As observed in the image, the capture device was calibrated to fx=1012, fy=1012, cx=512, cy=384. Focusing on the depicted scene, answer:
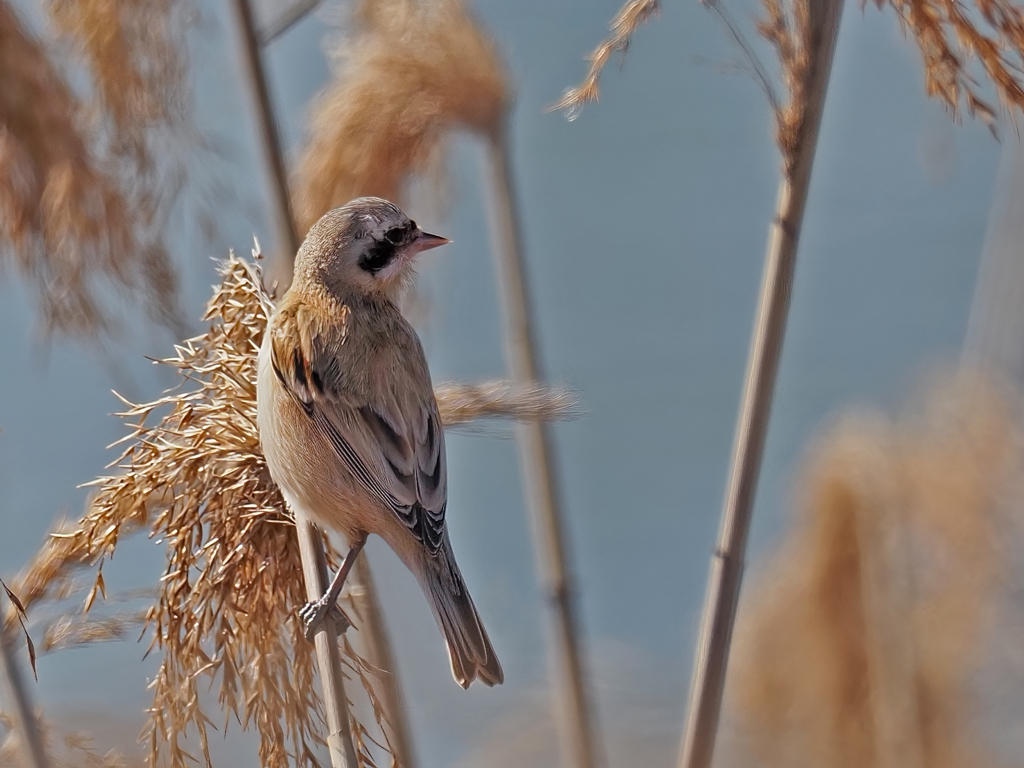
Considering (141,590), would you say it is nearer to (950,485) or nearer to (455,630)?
(455,630)

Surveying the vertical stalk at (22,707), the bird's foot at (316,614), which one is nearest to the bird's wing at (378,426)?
the bird's foot at (316,614)

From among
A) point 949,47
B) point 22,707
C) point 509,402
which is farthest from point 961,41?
point 22,707

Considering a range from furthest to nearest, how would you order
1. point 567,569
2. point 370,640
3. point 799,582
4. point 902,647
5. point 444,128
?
point 799,582 < point 902,647 < point 444,128 < point 567,569 < point 370,640

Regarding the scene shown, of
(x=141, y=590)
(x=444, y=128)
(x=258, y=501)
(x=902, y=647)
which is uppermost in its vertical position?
(x=444, y=128)

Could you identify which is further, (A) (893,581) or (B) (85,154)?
(A) (893,581)

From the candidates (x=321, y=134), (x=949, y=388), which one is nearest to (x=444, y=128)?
(x=321, y=134)

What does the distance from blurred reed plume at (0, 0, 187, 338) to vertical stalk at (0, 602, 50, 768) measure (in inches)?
31.8

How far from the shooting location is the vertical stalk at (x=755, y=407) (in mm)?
1373

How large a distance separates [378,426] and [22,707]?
877mm

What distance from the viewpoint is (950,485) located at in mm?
3469

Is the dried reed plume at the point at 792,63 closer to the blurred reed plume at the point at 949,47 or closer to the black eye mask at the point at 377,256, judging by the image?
the blurred reed plume at the point at 949,47

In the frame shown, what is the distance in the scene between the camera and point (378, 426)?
2.24m

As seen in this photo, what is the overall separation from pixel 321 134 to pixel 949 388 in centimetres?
220

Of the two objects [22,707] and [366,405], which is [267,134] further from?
[22,707]
